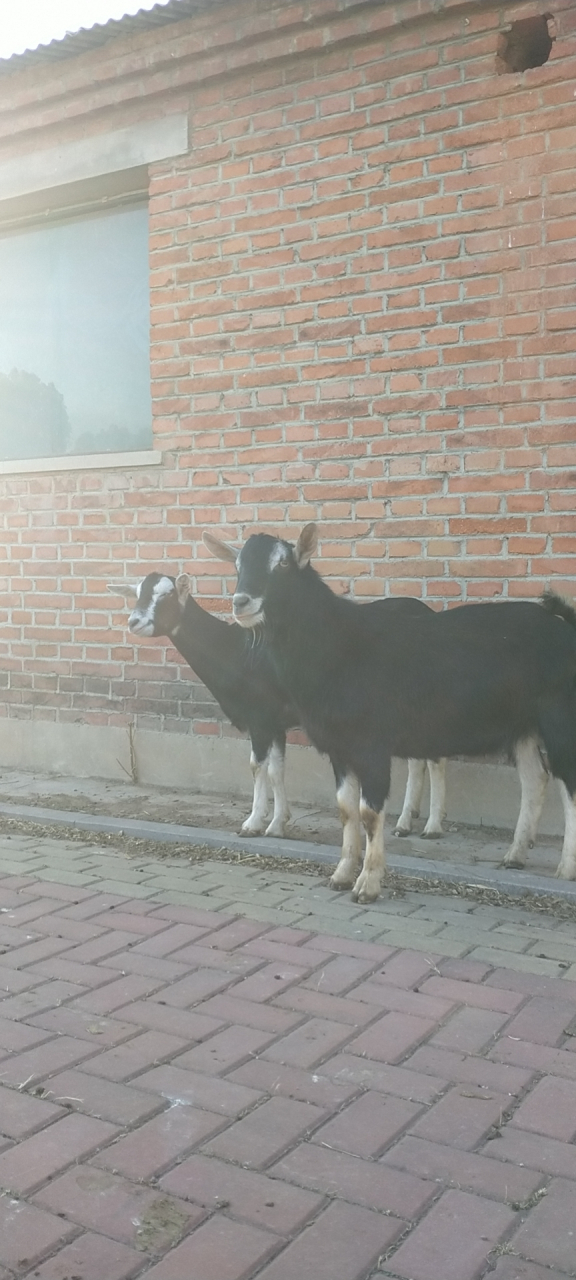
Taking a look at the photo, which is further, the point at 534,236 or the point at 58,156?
the point at 58,156

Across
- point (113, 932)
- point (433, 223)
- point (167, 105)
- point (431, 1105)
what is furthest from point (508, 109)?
point (431, 1105)

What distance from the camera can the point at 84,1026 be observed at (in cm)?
361

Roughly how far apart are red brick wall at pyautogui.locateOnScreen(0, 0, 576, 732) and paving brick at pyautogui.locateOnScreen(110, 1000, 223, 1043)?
3.08 meters

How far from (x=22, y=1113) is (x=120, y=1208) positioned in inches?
22.8

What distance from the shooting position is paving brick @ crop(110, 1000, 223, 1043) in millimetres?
3555

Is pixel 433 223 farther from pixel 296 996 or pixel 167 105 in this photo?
pixel 296 996

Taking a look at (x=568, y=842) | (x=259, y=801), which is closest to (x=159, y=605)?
(x=259, y=801)

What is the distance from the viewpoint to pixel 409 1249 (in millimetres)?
2371

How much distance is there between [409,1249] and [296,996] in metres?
1.48

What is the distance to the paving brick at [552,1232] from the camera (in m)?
2.34

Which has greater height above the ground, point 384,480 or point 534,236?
point 534,236

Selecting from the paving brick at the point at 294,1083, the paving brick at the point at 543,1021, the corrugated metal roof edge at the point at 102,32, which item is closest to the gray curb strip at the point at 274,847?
the paving brick at the point at 543,1021

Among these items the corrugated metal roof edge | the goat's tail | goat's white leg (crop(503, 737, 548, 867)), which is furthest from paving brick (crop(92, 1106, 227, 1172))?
the corrugated metal roof edge

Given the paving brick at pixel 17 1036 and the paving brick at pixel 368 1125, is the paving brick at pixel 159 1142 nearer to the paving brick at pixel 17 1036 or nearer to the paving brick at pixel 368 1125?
the paving brick at pixel 368 1125
